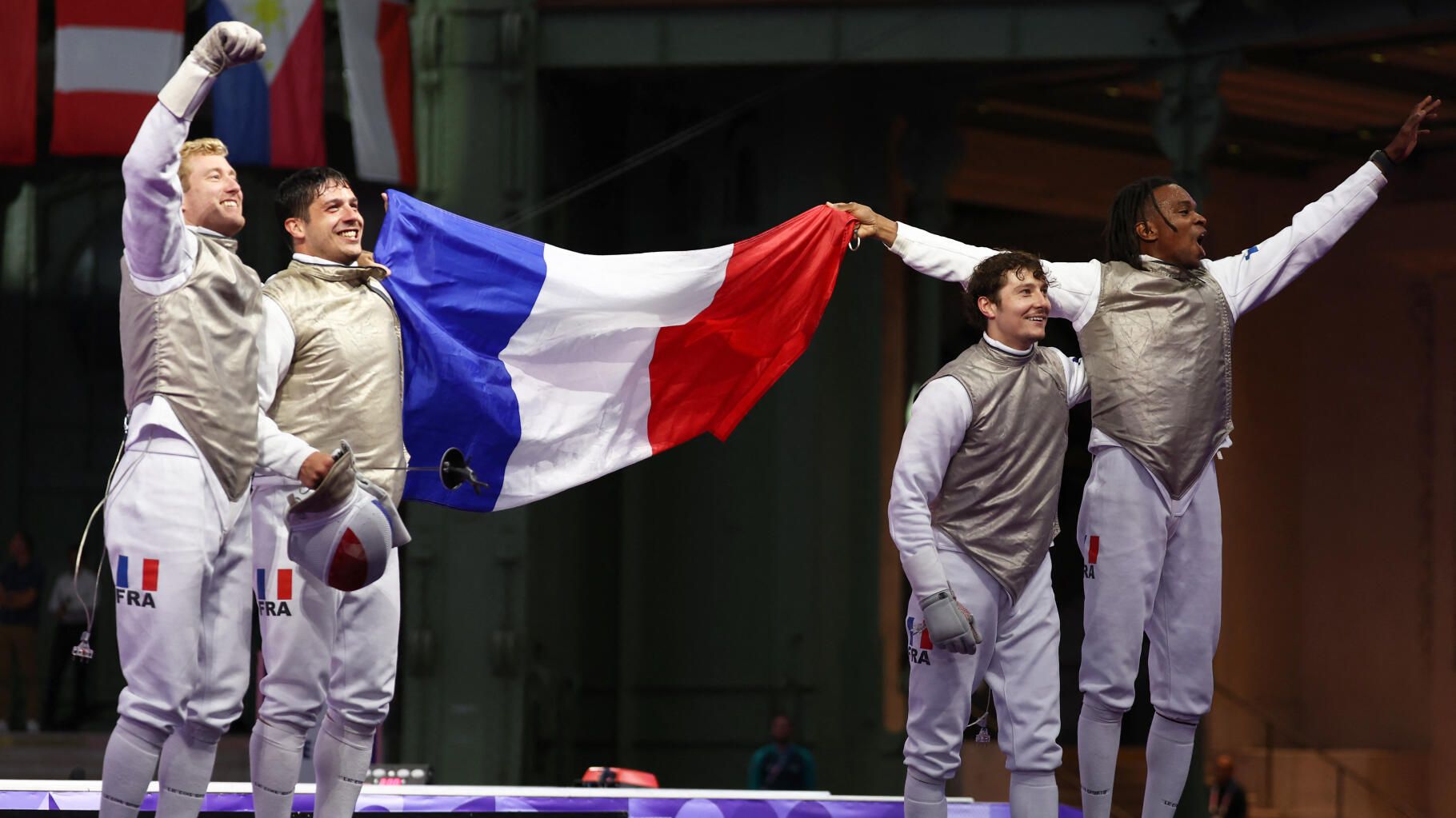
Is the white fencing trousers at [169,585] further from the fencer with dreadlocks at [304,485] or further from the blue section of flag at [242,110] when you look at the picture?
the blue section of flag at [242,110]

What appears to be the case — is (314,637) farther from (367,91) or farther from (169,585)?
(367,91)

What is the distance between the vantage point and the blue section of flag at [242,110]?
12.6m

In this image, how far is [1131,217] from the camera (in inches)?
249

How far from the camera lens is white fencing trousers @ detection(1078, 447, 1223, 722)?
6.04 meters

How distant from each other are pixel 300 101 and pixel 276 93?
6.4 inches

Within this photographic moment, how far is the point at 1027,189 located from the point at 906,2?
4788 mm

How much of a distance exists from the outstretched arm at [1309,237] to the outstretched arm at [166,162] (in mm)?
3223

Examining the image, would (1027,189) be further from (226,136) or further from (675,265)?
(675,265)

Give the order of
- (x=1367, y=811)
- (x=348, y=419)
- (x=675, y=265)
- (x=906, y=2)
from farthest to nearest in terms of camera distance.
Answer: (x=1367, y=811), (x=906, y=2), (x=675, y=265), (x=348, y=419)

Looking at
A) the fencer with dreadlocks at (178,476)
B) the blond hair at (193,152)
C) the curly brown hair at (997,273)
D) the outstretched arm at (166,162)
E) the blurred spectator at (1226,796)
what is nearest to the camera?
the outstretched arm at (166,162)

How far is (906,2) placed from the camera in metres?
12.3

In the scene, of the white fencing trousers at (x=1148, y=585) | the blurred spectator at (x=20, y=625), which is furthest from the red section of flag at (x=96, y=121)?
the white fencing trousers at (x=1148, y=585)

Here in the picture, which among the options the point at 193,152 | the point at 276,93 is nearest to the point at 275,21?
the point at 276,93

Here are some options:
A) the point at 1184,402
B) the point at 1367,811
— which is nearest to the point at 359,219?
the point at 1184,402
